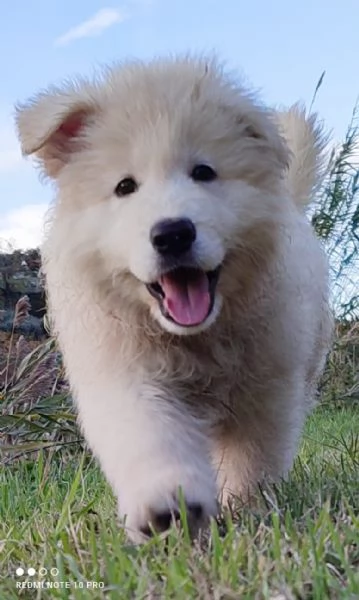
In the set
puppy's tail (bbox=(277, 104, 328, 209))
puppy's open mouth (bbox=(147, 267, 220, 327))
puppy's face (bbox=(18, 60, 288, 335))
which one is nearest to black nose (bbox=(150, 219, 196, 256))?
puppy's face (bbox=(18, 60, 288, 335))

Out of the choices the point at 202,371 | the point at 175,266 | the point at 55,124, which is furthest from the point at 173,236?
the point at 55,124

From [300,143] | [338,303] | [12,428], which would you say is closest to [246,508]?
[12,428]

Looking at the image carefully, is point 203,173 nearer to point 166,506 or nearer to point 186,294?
point 186,294

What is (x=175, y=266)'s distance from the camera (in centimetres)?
306

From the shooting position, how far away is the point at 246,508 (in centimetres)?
271

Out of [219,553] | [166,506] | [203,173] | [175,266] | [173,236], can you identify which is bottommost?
[166,506]

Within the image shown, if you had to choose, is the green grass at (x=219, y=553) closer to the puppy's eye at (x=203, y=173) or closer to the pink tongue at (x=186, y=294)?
the pink tongue at (x=186, y=294)

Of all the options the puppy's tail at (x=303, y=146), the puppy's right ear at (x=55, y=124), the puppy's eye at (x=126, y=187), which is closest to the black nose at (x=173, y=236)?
the puppy's eye at (x=126, y=187)

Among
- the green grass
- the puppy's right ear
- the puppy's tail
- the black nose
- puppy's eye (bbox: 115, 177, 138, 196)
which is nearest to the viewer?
the green grass

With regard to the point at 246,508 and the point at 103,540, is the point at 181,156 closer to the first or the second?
the point at 246,508

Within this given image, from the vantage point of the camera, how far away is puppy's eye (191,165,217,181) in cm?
329

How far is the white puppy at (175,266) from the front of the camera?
10.2 ft

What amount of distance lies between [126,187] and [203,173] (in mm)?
265

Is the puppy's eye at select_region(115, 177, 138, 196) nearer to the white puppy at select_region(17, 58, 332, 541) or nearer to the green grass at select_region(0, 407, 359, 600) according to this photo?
the white puppy at select_region(17, 58, 332, 541)
